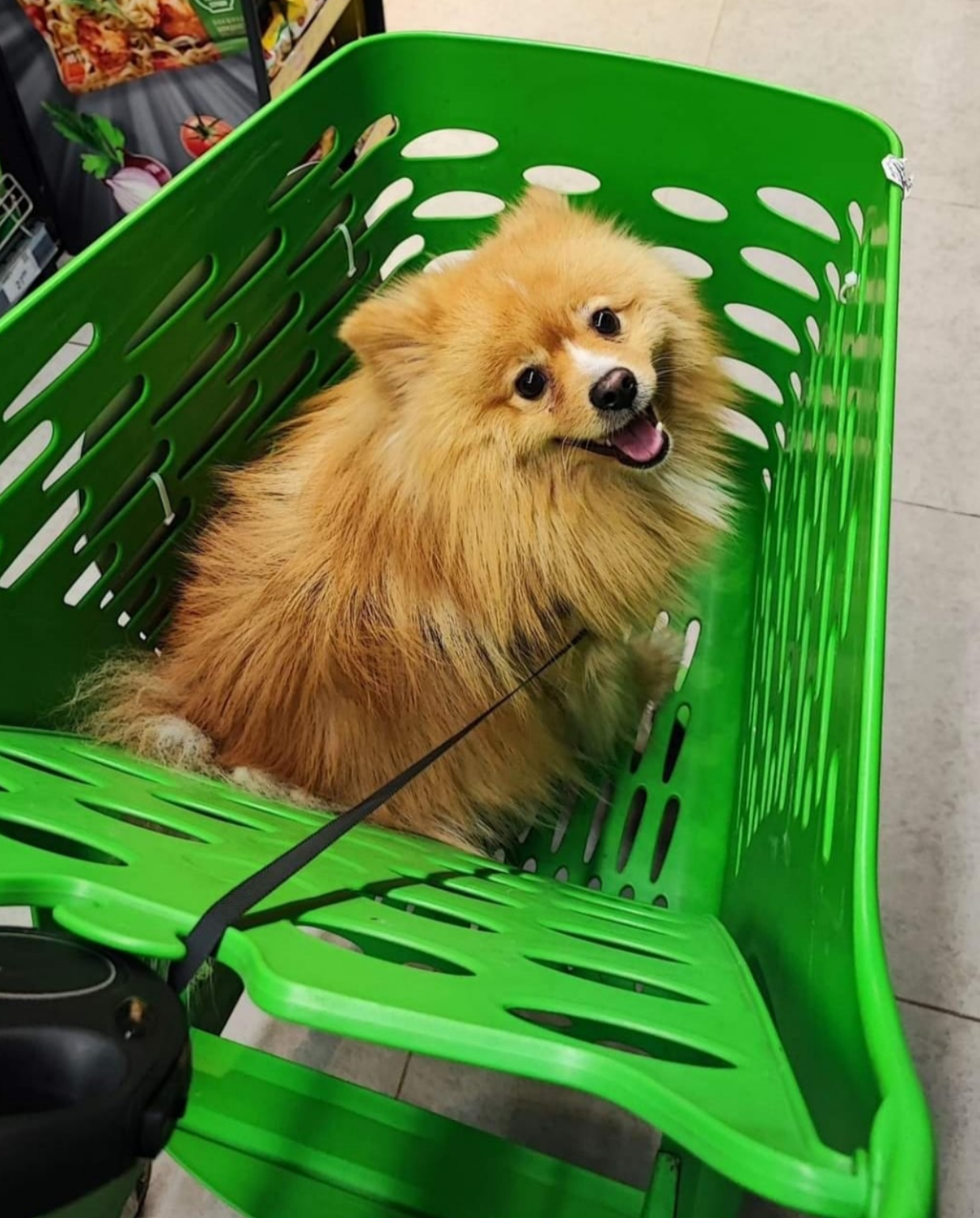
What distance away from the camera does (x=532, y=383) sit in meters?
0.95

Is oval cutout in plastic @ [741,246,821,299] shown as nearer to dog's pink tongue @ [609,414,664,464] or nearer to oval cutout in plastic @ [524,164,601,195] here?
oval cutout in plastic @ [524,164,601,195]

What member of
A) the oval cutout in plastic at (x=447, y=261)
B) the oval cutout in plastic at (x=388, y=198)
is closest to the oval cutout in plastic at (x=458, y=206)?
the oval cutout in plastic at (x=388, y=198)

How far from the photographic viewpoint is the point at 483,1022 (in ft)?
1.55

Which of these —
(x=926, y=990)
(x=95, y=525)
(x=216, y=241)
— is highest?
(x=216, y=241)

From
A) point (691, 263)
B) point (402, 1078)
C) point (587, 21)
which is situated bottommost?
point (402, 1078)

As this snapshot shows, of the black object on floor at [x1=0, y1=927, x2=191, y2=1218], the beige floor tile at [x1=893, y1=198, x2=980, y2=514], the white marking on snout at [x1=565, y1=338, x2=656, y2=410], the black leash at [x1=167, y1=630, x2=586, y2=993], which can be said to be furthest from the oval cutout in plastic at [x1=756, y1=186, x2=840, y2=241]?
the black object on floor at [x1=0, y1=927, x2=191, y2=1218]

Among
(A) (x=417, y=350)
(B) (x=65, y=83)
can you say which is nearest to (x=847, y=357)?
(A) (x=417, y=350)

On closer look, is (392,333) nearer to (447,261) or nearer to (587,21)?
(447,261)

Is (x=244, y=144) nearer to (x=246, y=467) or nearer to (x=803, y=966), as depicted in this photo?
(x=246, y=467)

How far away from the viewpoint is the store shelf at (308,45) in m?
1.63

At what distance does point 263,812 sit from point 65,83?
1.40m

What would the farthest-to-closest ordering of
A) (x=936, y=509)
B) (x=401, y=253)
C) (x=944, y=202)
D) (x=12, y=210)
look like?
1. (x=944, y=202)
2. (x=12, y=210)
3. (x=936, y=509)
4. (x=401, y=253)

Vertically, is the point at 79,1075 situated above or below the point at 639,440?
below

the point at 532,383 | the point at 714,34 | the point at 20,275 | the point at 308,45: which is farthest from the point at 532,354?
the point at 714,34
